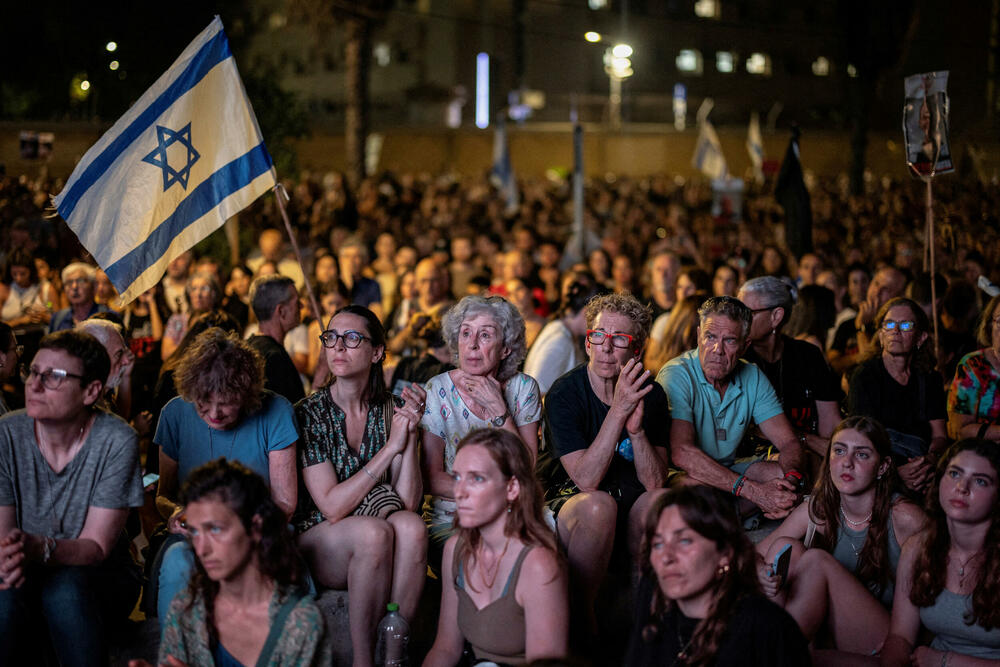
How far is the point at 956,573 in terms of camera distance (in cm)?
436

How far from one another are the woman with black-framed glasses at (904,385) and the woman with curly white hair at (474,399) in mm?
2118

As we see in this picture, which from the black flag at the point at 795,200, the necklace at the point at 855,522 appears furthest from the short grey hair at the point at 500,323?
the black flag at the point at 795,200

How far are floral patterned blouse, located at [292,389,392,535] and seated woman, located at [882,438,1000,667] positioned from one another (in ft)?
7.68

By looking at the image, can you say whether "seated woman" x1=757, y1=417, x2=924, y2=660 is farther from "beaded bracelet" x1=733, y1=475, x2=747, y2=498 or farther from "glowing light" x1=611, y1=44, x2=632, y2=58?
"glowing light" x1=611, y1=44, x2=632, y2=58

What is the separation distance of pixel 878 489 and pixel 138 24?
19.5 metres

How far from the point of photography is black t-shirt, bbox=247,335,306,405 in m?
6.45

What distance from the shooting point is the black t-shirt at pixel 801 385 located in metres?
6.57

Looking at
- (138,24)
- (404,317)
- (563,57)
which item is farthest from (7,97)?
(563,57)

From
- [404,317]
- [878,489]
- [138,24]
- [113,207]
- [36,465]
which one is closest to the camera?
[36,465]

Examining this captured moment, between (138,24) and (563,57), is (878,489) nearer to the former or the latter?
(138,24)

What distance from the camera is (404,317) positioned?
10000 mm

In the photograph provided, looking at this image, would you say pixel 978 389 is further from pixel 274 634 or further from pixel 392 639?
pixel 274 634

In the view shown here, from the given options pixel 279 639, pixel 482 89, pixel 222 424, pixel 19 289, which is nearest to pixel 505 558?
pixel 279 639

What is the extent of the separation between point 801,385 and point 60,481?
163 inches
